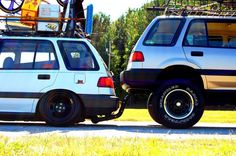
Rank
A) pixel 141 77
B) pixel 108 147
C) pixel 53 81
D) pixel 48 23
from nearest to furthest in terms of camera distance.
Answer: pixel 108 147 < pixel 141 77 < pixel 53 81 < pixel 48 23

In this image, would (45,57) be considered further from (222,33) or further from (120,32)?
(120,32)

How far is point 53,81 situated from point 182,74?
242cm

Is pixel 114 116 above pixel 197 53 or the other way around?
the other way around

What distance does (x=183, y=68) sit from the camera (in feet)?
34.5

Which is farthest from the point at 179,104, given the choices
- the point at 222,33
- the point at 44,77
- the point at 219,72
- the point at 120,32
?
the point at 120,32

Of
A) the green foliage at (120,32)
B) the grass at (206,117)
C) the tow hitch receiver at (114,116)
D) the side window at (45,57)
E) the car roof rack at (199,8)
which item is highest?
the car roof rack at (199,8)

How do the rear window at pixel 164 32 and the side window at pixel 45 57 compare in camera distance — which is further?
the side window at pixel 45 57

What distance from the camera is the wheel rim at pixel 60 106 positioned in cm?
1051

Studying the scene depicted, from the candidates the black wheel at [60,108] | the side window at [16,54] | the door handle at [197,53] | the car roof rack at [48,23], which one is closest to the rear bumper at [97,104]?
the black wheel at [60,108]

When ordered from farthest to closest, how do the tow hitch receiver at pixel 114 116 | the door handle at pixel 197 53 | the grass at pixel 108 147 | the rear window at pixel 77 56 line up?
the tow hitch receiver at pixel 114 116 → the rear window at pixel 77 56 → the door handle at pixel 197 53 → the grass at pixel 108 147

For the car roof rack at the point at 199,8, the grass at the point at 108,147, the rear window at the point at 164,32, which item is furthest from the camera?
the car roof rack at the point at 199,8

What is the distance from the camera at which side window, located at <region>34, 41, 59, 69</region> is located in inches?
422

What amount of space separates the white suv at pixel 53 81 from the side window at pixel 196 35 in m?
1.66

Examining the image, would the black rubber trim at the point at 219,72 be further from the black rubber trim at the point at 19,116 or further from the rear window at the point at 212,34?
the black rubber trim at the point at 19,116
